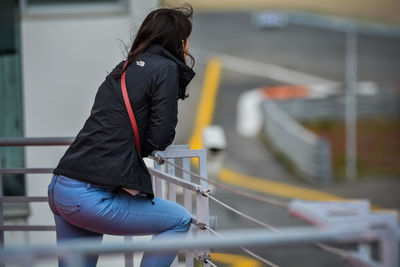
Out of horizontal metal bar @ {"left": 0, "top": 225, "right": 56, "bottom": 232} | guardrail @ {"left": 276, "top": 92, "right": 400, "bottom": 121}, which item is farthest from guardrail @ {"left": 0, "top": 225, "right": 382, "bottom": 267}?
guardrail @ {"left": 276, "top": 92, "right": 400, "bottom": 121}

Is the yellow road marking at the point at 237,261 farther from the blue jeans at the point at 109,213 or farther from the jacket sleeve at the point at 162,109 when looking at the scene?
the jacket sleeve at the point at 162,109

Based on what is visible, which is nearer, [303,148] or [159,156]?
[159,156]

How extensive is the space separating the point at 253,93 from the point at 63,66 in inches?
895

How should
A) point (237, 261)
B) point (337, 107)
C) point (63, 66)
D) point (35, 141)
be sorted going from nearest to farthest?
point (35, 141) < point (63, 66) < point (237, 261) < point (337, 107)

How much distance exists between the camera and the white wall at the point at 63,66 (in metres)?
9.53

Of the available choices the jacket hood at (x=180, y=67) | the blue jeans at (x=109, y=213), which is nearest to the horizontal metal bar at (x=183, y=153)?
the blue jeans at (x=109, y=213)

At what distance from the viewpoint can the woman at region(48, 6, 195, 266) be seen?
391cm

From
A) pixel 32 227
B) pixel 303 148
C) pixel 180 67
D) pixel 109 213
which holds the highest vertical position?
pixel 180 67

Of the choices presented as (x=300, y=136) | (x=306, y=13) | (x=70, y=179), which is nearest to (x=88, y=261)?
(x=70, y=179)

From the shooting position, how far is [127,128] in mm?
3928

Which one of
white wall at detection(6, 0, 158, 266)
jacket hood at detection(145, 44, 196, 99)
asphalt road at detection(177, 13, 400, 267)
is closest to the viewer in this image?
jacket hood at detection(145, 44, 196, 99)

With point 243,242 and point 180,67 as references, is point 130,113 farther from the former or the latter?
point 243,242

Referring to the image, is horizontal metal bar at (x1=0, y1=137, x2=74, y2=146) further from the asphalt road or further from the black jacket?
the asphalt road

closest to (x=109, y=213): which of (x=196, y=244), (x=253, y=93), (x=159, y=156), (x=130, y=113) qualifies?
(x=130, y=113)
